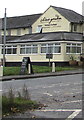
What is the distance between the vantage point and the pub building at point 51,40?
39.6 metres

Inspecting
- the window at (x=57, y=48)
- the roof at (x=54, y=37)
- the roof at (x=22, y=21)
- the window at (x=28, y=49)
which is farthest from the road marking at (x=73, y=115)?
the roof at (x=22, y=21)

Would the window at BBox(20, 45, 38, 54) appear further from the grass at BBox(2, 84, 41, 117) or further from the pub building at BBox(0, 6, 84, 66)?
the grass at BBox(2, 84, 41, 117)

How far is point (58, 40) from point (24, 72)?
15.3m

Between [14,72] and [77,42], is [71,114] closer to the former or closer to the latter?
[14,72]

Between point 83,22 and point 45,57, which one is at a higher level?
point 83,22

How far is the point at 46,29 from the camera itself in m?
47.6

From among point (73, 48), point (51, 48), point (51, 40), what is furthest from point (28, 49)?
point (73, 48)

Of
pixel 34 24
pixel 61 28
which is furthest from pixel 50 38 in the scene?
pixel 34 24

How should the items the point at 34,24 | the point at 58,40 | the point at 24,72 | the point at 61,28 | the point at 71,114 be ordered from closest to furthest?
the point at 71,114 < the point at 24,72 < the point at 58,40 < the point at 61,28 < the point at 34,24

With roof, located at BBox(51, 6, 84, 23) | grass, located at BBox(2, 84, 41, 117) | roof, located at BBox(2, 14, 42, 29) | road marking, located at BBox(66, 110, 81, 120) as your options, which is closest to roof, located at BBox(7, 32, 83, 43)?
roof, located at BBox(51, 6, 84, 23)

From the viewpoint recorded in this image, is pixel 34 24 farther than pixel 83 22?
Yes

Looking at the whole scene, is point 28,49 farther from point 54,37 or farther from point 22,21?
point 22,21

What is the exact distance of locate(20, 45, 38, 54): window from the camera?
4194 cm

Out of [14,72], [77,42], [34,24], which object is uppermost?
[34,24]
